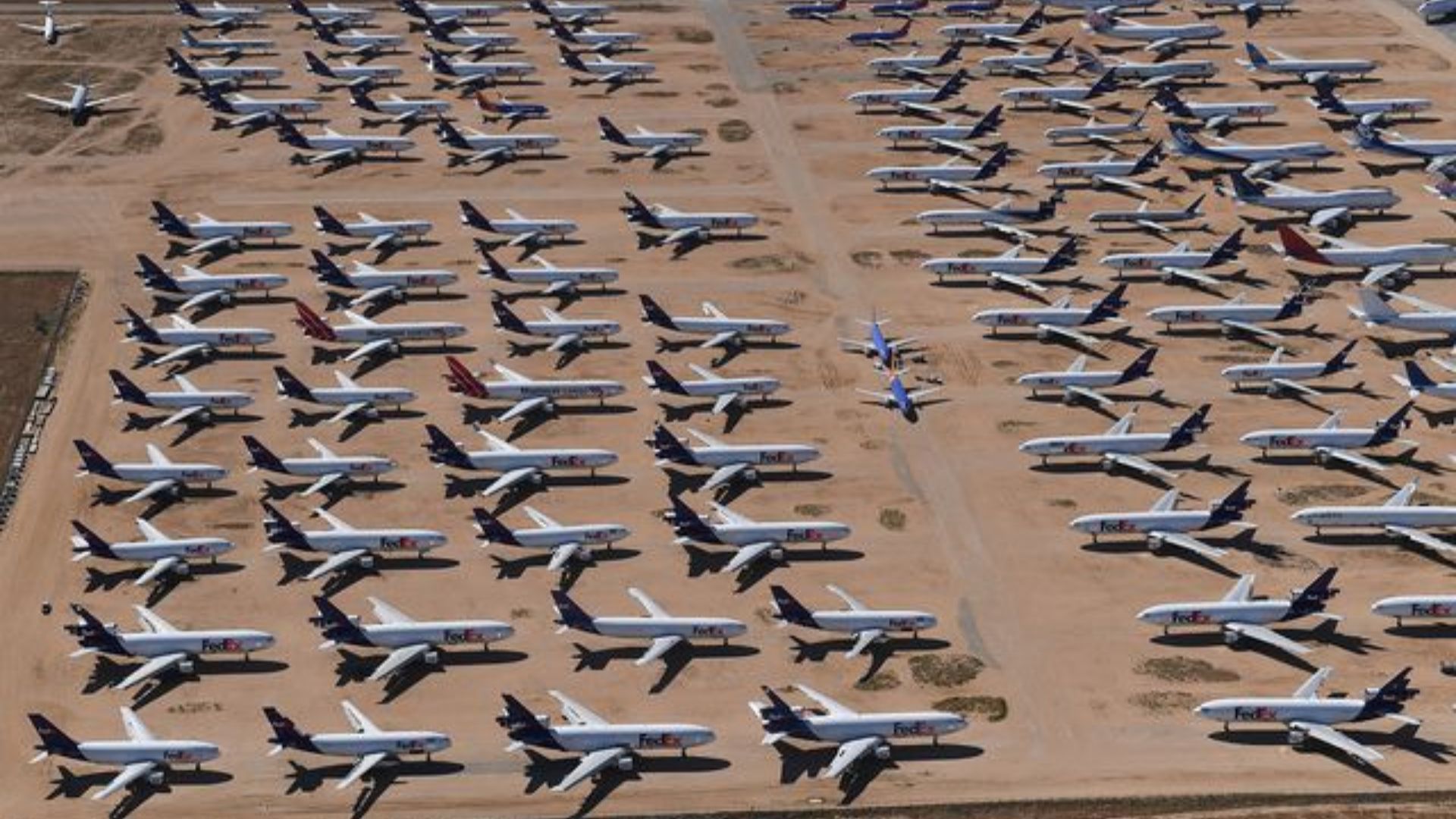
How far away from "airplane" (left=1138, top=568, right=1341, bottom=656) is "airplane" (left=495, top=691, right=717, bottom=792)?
31.7 m

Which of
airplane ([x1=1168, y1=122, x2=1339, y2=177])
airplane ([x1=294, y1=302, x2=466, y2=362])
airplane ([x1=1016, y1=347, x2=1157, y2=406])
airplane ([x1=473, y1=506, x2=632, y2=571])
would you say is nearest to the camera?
airplane ([x1=473, y1=506, x2=632, y2=571])

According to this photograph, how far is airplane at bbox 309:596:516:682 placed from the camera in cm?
9556

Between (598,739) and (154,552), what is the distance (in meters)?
36.7

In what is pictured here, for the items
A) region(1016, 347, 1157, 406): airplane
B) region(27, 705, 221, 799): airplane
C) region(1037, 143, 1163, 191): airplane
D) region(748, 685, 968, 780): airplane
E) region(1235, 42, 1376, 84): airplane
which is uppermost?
region(1235, 42, 1376, 84): airplane

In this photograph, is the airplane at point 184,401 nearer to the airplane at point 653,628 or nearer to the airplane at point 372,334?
the airplane at point 372,334

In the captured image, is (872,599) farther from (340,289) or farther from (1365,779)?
(340,289)

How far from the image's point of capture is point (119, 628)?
99.3m

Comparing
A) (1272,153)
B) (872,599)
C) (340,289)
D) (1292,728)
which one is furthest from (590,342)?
(1272,153)

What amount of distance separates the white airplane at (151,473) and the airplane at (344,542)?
34.9 feet

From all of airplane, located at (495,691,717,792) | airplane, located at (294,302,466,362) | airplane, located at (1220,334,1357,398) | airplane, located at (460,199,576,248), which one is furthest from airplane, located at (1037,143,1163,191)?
airplane, located at (495,691,717,792)

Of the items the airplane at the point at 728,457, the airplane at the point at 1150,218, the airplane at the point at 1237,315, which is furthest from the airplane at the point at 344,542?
the airplane at the point at 1150,218

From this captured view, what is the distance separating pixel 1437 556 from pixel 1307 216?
59617 millimetres

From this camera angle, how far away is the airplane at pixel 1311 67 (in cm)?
18775

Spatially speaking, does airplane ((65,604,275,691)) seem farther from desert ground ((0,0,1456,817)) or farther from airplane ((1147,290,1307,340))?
airplane ((1147,290,1307,340))
